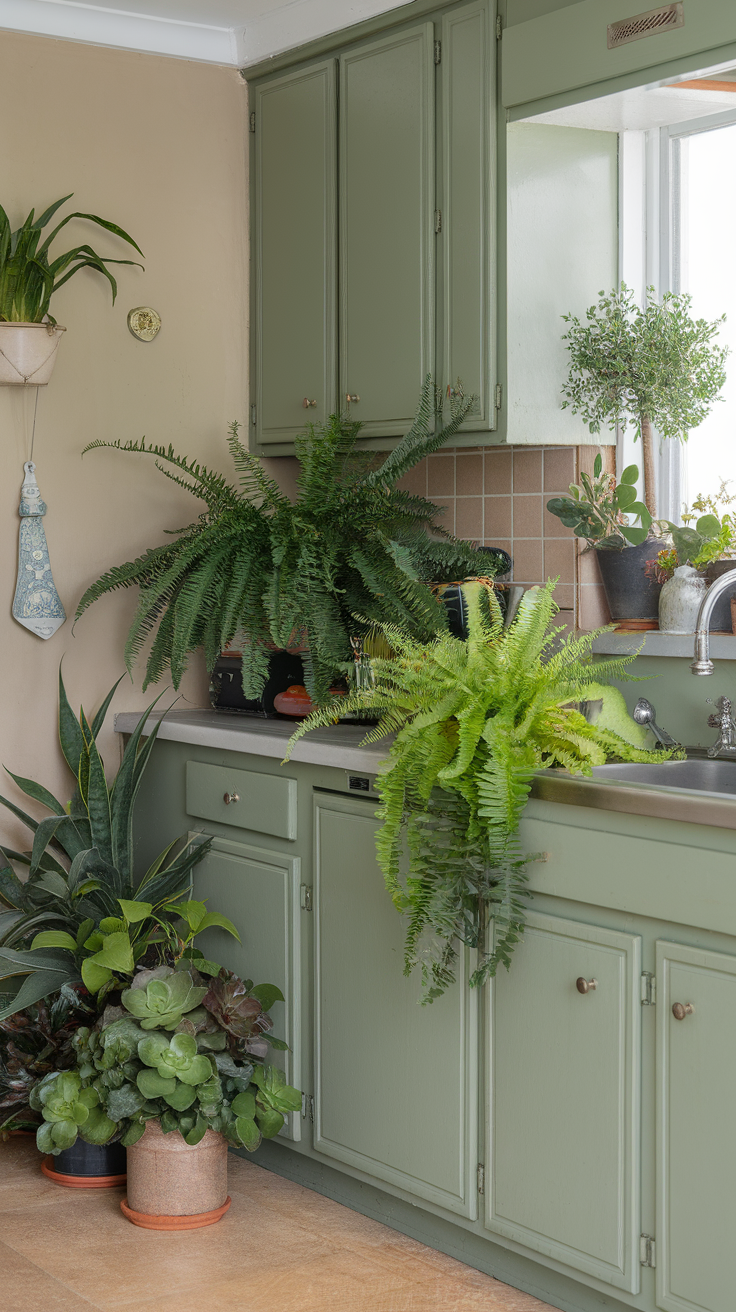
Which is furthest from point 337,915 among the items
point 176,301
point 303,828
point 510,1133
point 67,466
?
point 176,301

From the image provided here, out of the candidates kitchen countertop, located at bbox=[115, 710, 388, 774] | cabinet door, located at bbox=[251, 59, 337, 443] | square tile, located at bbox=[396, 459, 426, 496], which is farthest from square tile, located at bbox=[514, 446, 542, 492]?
kitchen countertop, located at bbox=[115, 710, 388, 774]

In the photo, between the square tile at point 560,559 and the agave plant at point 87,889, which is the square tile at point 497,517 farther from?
Result: the agave plant at point 87,889

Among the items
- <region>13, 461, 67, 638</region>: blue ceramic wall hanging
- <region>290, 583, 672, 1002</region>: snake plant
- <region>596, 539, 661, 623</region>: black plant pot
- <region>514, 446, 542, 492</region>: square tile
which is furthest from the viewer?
<region>13, 461, 67, 638</region>: blue ceramic wall hanging

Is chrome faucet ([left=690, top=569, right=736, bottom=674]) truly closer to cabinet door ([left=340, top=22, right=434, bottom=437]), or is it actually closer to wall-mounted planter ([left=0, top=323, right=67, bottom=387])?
cabinet door ([left=340, top=22, right=434, bottom=437])

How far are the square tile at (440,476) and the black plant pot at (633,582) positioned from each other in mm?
576

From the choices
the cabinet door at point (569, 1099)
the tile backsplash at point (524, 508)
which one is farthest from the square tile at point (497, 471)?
the cabinet door at point (569, 1099)

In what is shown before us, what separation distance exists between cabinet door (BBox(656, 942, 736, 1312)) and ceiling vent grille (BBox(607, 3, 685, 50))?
1695 mm

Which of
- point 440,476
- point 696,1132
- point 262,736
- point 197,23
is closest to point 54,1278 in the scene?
point 262,736

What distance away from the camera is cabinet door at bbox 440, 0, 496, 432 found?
118 inches

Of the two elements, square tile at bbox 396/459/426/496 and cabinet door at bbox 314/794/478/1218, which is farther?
square tile at bbox 396/459/426/496

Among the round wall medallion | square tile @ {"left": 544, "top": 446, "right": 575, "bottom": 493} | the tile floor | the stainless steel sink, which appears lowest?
the tile floor

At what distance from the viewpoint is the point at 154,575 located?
11.1 feet

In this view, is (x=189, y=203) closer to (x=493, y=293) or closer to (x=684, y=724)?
(x=493, y=293)

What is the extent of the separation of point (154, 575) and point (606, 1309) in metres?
1.90
